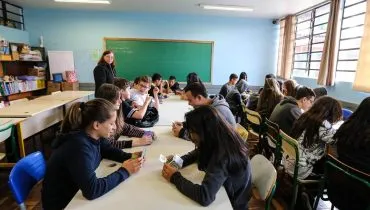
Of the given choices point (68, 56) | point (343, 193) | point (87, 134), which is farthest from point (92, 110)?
point (68, 56)

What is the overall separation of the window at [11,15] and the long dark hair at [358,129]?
6.56 metres

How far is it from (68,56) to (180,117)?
4.57 m

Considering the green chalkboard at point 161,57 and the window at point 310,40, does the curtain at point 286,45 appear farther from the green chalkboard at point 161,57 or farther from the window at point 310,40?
the green chalkboard at point 161,57

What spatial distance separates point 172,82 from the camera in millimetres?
5918

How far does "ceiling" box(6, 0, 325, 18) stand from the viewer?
196 inches

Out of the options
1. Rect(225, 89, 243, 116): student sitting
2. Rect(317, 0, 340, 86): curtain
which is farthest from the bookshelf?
Rect(317, 0, 340, 86): curtain

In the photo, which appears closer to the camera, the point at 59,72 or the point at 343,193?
the point at 343,193

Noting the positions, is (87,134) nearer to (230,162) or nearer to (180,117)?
(230,162)

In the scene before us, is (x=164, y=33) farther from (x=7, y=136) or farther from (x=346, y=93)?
(x=7, y=136)

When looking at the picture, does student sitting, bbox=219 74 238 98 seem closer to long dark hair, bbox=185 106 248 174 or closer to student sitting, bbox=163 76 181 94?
student sitting, bbox=163 76 181 94

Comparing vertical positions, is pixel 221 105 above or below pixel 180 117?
above

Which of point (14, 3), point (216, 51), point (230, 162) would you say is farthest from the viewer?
point (216, 51)

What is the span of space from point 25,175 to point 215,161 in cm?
109

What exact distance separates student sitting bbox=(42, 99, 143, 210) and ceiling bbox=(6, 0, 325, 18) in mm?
4308
